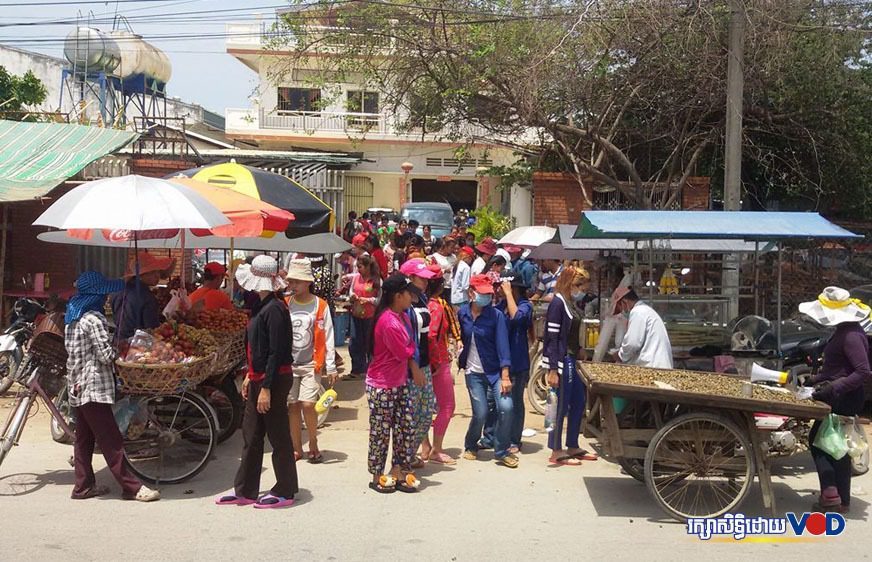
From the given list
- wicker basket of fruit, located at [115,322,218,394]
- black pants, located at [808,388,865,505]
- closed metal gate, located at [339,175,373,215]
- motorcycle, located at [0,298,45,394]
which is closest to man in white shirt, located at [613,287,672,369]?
black pants, located at [808,388,865,505]

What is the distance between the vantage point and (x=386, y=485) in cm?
688

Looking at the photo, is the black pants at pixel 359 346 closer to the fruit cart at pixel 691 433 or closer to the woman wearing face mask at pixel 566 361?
the woman wearing face mask at pixel 566 361

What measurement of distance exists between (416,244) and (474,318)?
7122 millimetres

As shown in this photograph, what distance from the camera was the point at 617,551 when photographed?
5707 mm

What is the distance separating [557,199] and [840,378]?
1045cm

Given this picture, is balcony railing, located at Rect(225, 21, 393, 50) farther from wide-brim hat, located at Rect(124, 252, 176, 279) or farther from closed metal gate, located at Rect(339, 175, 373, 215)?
closed metal gate, located at Rect(339, 175, 373, 215)

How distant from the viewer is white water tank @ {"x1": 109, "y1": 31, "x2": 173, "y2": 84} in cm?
2630

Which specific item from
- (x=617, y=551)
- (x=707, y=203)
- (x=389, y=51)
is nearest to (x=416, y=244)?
(x=389, y=51)

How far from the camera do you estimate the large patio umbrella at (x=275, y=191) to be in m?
9.23

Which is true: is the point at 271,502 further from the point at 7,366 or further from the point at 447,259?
the point at 447,259

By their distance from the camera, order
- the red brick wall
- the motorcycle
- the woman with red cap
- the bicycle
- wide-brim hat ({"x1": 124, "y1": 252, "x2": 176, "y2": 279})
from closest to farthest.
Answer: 1. the bicycle
2. wide-brim hat ({"x1": 124, "y1": 252, "x2": 176, "y2": 279})
3. the woman with red cap
4. the motorcycle
5. the red brick wall

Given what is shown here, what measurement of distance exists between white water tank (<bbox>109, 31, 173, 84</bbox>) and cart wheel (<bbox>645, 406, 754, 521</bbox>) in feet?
77.7

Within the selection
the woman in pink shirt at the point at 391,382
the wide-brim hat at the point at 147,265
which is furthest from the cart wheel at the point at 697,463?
the wide-brim hat at the point at 147,265

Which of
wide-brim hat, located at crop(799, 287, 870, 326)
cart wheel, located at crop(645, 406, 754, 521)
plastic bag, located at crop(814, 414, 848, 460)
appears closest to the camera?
cart wheel, located at crop(645, 406, 754, 521)
